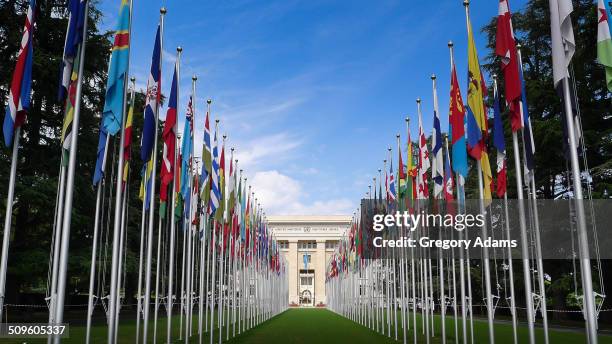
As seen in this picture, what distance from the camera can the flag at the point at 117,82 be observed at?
10820mm

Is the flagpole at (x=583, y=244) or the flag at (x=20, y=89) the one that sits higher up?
the flag at (x=20, y=89)

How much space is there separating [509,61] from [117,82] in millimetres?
7879

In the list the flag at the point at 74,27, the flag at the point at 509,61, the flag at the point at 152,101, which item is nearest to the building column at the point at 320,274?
the flag at the point at 152,101

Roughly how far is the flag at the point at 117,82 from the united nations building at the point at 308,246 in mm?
92133

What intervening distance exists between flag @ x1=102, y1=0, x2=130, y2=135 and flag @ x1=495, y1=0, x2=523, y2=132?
7.65 m

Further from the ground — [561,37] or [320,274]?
[561,37]

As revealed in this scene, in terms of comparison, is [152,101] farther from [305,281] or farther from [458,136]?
[305,281]

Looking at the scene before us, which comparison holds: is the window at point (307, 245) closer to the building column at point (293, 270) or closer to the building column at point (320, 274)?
the building column at point (320, 274)

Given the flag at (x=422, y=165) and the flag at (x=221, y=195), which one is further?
the flag at (x=221, y=195)

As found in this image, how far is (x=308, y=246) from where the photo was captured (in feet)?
353

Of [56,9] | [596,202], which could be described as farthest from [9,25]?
[596,202]

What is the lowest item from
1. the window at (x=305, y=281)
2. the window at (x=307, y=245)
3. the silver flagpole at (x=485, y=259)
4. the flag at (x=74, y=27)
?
the window at (x=305, y=281)

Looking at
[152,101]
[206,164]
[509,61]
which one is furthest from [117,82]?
[509,61]

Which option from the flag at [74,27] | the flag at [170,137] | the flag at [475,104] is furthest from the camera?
the flag at [170,137]
